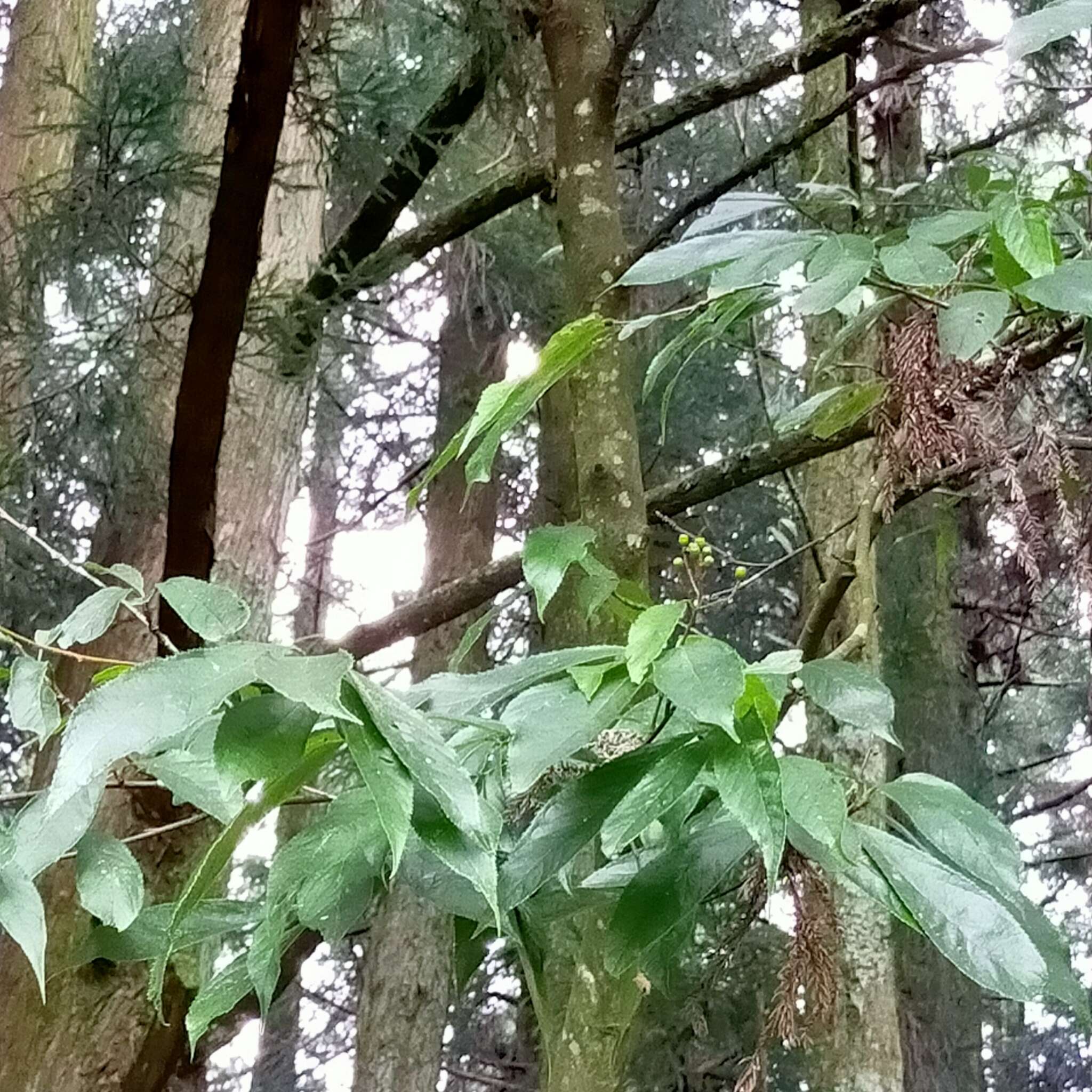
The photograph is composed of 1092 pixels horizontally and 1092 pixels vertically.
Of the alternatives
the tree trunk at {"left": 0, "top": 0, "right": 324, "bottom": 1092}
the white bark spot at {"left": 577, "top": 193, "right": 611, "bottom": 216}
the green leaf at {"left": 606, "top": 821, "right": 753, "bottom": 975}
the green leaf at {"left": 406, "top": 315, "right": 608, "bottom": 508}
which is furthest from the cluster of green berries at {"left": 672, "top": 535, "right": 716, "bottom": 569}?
the tree trunk at {"left": 0, "top": 0, "right": 324, "bottom": 1092}

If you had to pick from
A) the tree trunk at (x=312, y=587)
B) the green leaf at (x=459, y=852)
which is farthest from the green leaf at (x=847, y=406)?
the tree trunk at (x=312, y=587)

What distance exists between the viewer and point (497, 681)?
0.63 m

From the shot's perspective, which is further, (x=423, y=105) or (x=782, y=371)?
(x=782, y=371)

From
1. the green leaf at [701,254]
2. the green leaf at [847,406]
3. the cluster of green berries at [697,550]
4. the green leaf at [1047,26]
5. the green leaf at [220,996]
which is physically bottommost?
the green leaf at [220,996]

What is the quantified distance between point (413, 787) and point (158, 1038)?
4.12 ft

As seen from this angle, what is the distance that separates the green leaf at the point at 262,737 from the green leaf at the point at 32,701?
301mm

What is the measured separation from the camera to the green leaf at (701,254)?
2.21ft

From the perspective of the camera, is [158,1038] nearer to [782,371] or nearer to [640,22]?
[640,22]

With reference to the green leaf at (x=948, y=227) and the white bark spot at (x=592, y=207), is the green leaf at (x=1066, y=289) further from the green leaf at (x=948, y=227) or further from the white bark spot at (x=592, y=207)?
the white bark spot at (x=592, y=207)

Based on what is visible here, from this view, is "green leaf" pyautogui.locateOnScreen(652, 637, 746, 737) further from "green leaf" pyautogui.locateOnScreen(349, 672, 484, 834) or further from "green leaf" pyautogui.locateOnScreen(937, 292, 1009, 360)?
"green leaf" pyautogui.locateOnScreen(937, 292, 1009, 360)

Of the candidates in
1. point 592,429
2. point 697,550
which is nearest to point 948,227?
point 697,550

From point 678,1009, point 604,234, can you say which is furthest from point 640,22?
point 678,1009

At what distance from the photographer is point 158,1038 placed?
5.03ft

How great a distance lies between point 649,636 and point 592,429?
2.01ft
